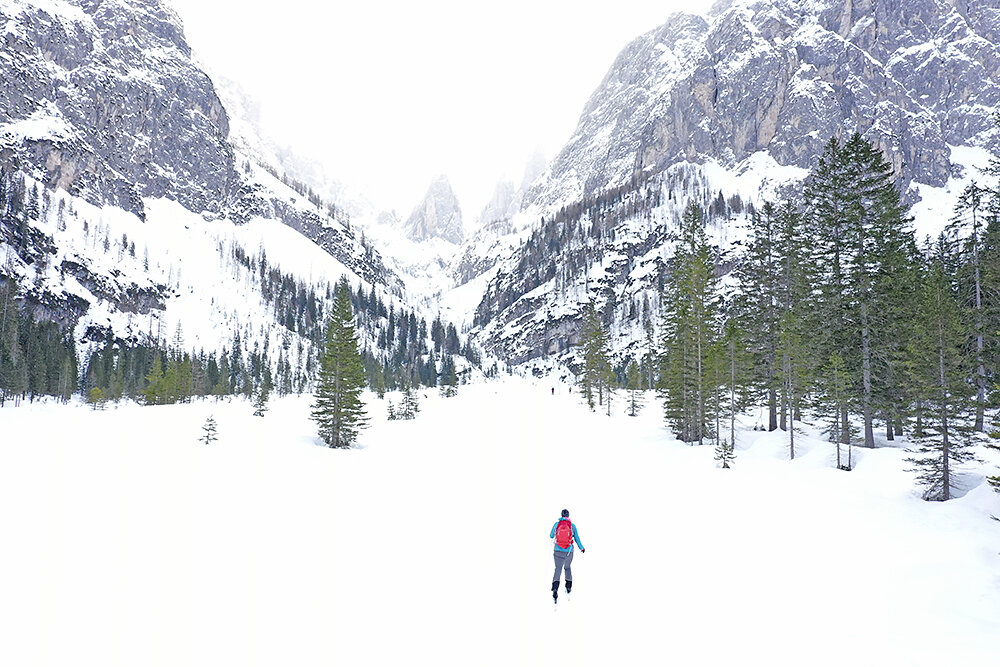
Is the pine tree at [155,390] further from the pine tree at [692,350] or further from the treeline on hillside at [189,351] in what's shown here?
the pine tree at [692,350]

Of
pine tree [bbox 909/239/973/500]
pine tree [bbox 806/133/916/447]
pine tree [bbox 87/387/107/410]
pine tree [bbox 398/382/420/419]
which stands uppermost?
pine tree [bbox 806/133/916/447]

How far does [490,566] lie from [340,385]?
2577 cm

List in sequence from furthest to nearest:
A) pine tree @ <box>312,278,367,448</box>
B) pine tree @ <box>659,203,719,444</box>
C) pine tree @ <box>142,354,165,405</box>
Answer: pine tree @ <box>142,354,165,405</box> < pine tree @ <box>312,278,367,448</box> < pine tree @ <box>659,203,719,444</box>

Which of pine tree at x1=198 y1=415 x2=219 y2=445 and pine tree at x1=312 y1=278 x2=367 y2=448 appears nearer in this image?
pine tree at x1=198 y1=415 x2=219 y2=445

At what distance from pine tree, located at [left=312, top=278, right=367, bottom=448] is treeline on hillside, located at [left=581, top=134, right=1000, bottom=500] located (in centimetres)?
2183

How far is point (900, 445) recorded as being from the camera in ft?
75.1

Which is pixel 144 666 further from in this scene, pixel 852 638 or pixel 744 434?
pixel 744 434

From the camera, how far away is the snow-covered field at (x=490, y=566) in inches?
288

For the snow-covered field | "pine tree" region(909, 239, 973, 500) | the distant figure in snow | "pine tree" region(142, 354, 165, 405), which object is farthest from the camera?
"pine tree" region(142, 354, 165, 405)

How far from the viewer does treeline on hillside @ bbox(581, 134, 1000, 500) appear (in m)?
15.1

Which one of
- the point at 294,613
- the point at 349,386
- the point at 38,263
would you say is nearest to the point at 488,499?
the point at 294,613

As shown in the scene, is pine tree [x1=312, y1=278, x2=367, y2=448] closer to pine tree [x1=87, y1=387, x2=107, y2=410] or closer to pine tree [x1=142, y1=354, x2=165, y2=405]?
pine tree [x1=142, y1=354, x2=165, y2=405]

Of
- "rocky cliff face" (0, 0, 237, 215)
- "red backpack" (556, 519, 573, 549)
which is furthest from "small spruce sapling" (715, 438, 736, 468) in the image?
"rocky cliff face" (0, 0, 237, 215)

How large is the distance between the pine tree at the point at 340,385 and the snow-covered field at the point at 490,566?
1081cm
